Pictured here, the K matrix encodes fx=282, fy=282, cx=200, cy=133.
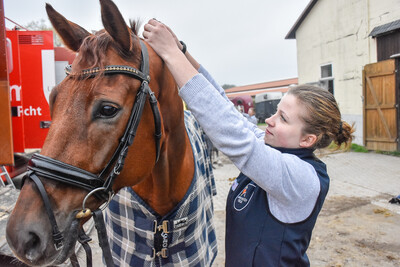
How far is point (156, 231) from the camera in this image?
5.03ft

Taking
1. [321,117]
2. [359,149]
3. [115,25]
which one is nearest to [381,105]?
[359,149]

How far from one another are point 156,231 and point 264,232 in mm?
643

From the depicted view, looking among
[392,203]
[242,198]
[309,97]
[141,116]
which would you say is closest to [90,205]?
[141,116]


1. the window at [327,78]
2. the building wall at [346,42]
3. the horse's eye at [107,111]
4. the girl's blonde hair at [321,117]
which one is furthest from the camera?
the window at [327,78]

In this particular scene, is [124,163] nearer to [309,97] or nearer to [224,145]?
[224,145]

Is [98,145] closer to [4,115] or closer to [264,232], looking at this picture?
[264,232]

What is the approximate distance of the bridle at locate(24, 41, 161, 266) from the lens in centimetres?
95

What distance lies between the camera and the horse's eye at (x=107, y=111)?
3.42 feet

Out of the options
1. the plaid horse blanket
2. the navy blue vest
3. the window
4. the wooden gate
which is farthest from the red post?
the window

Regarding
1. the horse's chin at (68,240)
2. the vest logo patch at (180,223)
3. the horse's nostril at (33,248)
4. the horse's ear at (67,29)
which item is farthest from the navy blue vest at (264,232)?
the horse's ear at (67,29)

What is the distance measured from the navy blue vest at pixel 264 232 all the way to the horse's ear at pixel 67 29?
3.48 feet

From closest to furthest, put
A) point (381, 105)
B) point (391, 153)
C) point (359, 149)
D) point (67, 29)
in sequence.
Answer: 1. point (67, 29)
2. point (391, 153)
3. point (381, 105)
4. point (359, 149)

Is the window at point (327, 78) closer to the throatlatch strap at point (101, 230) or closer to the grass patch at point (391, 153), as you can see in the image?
the grass patch at point (391, 153)

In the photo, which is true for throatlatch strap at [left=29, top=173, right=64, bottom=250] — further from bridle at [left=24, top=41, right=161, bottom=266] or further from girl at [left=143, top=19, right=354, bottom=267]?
girl at [left=143, top=19, right=354, bottom=267]
